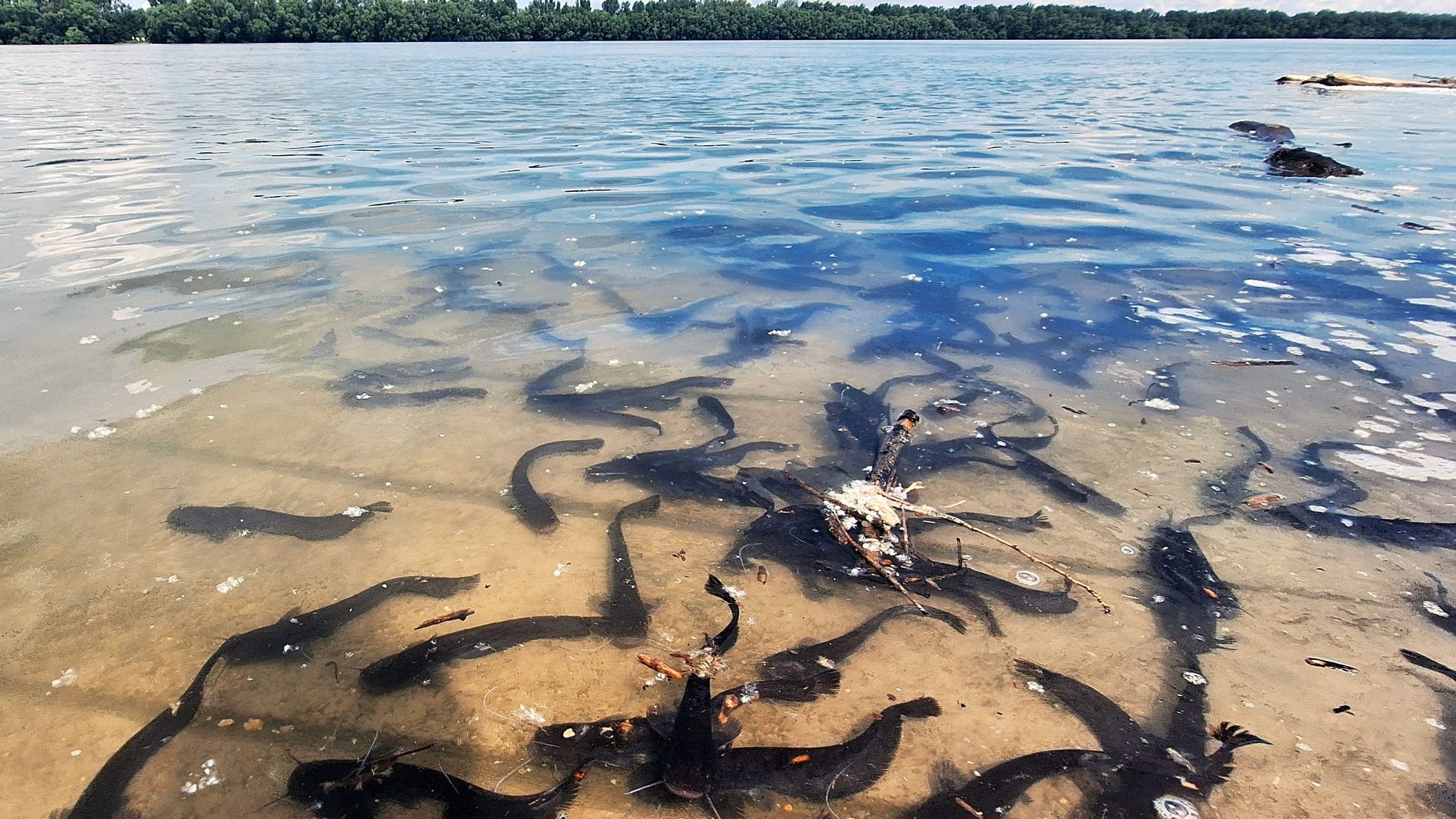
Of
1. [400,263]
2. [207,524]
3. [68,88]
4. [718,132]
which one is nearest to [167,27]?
[68,88]

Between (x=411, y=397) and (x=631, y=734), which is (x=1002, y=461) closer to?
(x=631, y=734)

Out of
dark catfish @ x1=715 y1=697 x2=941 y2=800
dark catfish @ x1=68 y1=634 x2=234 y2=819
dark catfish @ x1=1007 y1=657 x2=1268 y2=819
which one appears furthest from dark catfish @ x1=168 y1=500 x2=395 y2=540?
dark catfish @ x1=1007 y1=657 x2=1268 y2=819

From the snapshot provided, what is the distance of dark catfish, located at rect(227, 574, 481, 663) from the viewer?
2928 millimetres

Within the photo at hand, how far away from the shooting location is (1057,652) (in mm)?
2930

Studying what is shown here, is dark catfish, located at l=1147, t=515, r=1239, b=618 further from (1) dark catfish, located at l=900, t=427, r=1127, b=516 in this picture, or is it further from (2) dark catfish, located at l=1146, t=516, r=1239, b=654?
(1) dark catfish, located at l=900, t=427, r=1127, b=516

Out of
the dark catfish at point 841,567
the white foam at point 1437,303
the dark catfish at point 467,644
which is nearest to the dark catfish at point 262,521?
the dark catfish at point 467,644

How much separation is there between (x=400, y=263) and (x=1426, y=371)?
9310 millimetres

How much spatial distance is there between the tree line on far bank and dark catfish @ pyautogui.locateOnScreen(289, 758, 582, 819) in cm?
9238

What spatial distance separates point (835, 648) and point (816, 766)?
57 cm

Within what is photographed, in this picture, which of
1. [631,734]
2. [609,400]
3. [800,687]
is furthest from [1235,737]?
[609,400]

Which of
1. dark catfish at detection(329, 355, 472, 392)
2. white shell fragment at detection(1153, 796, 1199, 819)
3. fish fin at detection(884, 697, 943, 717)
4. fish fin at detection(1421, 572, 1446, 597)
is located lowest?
white shell fragment at detection(1153, 796, 1199, 819)

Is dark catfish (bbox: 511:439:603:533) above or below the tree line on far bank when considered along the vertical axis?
below

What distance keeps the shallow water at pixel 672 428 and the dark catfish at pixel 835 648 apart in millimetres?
64

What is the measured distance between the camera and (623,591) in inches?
130
